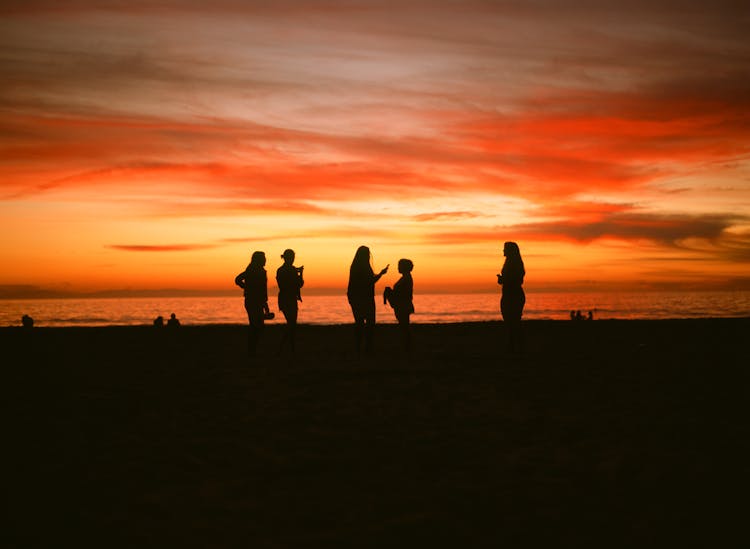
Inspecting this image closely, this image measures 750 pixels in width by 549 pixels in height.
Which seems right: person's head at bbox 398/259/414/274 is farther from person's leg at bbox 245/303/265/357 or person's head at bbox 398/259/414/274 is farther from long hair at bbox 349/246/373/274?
person's leg at bbox 245/303/265/357

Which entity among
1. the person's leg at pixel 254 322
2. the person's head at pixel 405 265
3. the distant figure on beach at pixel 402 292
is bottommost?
the person's leg at pixel 254 322

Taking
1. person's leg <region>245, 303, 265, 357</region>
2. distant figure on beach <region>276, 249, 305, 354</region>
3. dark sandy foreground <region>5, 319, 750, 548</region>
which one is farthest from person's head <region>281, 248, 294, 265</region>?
dark sandy foreground <region>5, 319, 750, 548</region>

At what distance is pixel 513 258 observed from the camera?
51.9 feet

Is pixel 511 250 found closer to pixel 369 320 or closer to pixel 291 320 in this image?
pixel 369 320

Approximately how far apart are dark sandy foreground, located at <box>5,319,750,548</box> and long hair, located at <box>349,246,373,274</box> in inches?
146

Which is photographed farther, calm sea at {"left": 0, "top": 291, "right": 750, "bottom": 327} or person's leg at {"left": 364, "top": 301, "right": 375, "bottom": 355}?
calm sea at {"left": 0, "top": 291, "right": 750, "bottom": 327}

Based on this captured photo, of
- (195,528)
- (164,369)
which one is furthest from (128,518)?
(164,369)

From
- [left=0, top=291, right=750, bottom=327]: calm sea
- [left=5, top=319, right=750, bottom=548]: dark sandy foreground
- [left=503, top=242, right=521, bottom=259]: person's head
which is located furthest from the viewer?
[left=0, top=291, right=750, bottom=327]: calm sea

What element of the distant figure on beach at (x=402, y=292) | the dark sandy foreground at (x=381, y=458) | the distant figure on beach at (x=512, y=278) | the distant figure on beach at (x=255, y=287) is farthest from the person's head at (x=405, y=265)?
the dark sandy foreground at (x=381, y=458)

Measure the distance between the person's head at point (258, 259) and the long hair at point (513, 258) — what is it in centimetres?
526

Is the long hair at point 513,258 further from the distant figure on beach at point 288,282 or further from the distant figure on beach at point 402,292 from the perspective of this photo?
the distant figure on beach at point 288,282

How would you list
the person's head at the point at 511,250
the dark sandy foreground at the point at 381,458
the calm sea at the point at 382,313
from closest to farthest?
the dark sandy foreground at the point at 381,458, the person's head at the point at 511,250, the calm sea at the point at 382,313

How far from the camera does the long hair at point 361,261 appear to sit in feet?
52.0

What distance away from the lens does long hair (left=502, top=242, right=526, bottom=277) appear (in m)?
15.7
